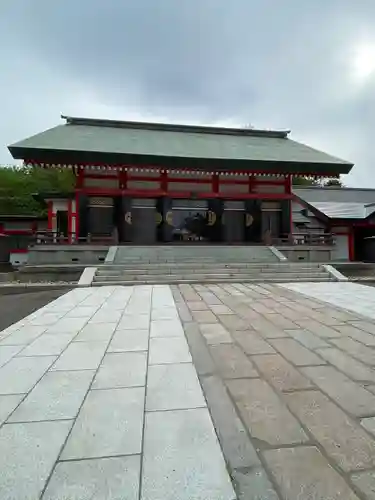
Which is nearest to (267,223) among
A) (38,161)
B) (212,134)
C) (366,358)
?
(212,134)

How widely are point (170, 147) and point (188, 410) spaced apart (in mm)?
14562

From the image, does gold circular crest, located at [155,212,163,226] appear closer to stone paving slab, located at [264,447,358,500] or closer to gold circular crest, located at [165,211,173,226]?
gold circular crest, located at [165,211,173,226]

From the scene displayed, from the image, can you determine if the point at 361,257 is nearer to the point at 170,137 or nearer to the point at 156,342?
the point at 170,137

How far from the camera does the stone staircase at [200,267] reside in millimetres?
8812

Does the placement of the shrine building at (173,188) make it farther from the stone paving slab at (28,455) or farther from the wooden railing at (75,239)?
the stone paving slab at (28,455)

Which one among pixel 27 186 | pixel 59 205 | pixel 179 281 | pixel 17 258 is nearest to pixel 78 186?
pixel 59 205

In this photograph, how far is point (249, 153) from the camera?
50.7ft

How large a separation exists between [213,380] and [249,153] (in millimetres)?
14550

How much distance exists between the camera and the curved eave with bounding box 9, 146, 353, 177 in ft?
40.9

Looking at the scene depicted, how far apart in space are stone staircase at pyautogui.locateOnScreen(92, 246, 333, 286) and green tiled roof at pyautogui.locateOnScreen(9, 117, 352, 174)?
4105mm

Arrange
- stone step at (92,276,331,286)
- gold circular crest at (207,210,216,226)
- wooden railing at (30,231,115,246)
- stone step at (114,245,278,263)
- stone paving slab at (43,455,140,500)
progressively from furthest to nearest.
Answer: gold circular crest at (207,210,216,226)
wooden railing at (30,231,115,246)
stone step at (114,245,278,263)
stone step at (92,276,331,286)
stone paving slab at (43,455,140,500)

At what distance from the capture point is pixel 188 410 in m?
1.97

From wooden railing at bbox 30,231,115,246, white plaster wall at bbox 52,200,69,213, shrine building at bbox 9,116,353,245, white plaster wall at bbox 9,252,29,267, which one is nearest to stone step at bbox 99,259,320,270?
wooden railing at bbox 30,231,115,246

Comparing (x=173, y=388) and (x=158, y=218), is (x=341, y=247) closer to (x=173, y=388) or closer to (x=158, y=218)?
(x=158, y=218)
